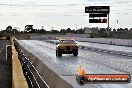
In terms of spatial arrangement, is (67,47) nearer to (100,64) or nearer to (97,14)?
(100,64)

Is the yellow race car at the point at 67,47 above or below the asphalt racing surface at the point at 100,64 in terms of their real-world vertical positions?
above

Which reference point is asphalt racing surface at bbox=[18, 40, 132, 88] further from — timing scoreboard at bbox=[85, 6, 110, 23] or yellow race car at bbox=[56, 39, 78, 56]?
timing scoreboard at bbox=[85, 6, 110, 23]

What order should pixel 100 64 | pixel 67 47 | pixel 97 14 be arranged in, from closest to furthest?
pixel 100 64, pixel 67 47, pixel 97 14

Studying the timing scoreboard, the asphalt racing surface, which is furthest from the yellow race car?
the timing scoreboard

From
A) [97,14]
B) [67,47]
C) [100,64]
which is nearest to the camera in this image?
[100,64]

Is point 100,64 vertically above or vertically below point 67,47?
below

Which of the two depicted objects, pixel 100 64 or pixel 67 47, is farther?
pixel 67 47

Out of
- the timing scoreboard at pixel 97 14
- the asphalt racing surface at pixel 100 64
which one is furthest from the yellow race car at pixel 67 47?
the timing scoreboard at pixel 97 14

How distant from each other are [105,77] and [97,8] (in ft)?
232

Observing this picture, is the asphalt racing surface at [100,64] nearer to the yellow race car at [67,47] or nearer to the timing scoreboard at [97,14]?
the yellow race car at [67,47]

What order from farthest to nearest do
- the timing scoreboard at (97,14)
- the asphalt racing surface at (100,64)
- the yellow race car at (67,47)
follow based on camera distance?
the timing scoreboard at (97,14) → the yellow race car at (67,47) → the asphalt racing surface at (100,64)

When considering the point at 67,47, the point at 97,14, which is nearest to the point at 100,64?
the point at 67,47

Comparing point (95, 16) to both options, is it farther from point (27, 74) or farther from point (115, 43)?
point (27, 74)

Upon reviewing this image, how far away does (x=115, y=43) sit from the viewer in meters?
69.6
